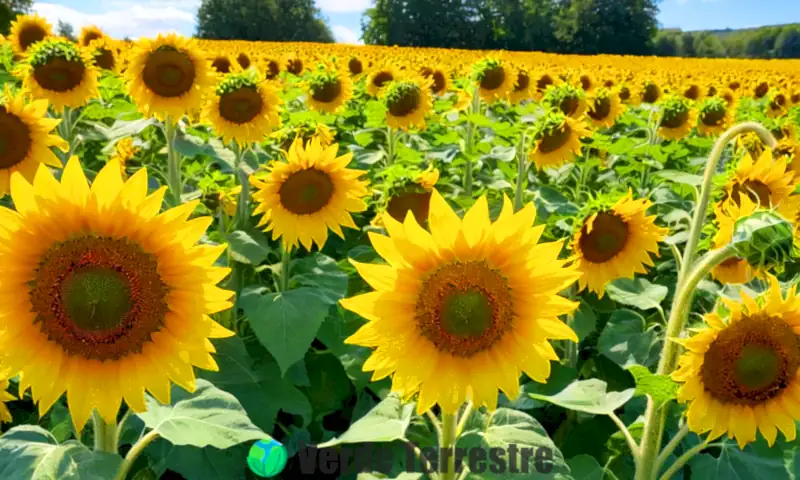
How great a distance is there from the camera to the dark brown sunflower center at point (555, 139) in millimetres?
3902

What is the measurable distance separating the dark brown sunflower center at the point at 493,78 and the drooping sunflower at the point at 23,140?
3.53 metres

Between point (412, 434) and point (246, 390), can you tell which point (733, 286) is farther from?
point (246, 390)

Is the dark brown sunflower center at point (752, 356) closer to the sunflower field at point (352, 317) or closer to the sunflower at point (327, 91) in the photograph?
the sunflower field at point (352, 317)

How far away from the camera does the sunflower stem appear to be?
1.71 meters

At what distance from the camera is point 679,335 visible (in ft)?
6.41

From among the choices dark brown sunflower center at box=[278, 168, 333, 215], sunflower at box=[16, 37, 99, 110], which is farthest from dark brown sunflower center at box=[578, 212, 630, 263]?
sunflower at box=[16, 37, 99, 110]

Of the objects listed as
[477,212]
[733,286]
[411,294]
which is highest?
[477,212]

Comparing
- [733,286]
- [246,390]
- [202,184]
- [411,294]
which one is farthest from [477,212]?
[202,184]

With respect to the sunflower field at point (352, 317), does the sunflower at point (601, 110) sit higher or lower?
higher

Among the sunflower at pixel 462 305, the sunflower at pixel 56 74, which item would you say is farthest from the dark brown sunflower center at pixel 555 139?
the sunflower at pixel 56 74

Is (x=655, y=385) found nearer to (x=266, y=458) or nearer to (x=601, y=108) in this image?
(x=266, y=458)

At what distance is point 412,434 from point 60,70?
9.47ft

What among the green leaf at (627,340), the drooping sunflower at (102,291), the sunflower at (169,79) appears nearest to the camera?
the drooping sunflower at (102,291)

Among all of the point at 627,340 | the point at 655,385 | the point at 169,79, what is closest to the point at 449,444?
the point at 655,385
